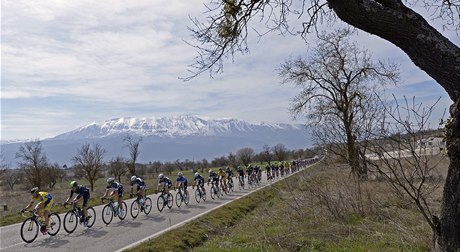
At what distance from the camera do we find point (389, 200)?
38.2 feet

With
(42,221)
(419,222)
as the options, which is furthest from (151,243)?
(419,222)

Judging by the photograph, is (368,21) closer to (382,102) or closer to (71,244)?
(382,102)

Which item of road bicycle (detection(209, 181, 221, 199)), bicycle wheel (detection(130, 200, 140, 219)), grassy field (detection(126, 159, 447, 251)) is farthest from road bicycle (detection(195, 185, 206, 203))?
grassy field (detection(126, 159, 447, 251))

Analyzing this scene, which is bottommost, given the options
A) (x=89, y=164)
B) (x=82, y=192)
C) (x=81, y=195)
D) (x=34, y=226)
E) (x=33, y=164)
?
(x=34, y=226)

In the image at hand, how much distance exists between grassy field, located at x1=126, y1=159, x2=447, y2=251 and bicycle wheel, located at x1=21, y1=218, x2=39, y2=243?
4.08 m

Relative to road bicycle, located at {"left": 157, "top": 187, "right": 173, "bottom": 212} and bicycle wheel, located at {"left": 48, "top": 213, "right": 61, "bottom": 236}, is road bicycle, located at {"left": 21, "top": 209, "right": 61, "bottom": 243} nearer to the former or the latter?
bicycle wheel, located at {"left": 48, "top": 213, "right": 61, "bottom": 236}

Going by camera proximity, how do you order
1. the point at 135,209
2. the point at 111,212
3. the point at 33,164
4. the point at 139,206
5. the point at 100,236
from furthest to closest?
1. the point at 33,164
2. the point at 139,206
3. the point at 135,209
4. the point at 111,212
5. the point at 100,236

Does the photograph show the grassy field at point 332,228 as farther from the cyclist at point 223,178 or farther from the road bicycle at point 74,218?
the cyclist at point 223,178

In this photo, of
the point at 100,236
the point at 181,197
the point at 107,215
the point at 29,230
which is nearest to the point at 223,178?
the point at 181,197

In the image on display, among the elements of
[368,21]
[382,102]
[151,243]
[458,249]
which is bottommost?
[151,243]

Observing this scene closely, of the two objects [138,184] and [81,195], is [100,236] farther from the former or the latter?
[138,184]

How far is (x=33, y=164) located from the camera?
1735 inches

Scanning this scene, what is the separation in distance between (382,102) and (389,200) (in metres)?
6.01

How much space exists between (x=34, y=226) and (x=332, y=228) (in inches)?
378
